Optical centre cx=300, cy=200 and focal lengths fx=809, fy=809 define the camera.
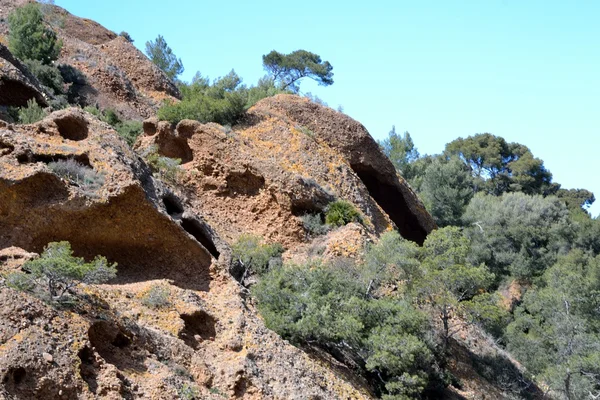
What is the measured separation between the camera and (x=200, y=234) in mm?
16438

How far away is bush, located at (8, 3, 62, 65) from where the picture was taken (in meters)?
27.2

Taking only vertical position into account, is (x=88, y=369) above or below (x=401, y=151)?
below

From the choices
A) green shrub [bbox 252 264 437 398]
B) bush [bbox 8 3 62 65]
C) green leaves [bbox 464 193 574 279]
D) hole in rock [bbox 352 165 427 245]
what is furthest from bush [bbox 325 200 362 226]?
green leaves [bbox 464 193 574 279]

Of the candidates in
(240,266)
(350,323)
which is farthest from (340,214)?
(350,323)

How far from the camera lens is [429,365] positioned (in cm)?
1661

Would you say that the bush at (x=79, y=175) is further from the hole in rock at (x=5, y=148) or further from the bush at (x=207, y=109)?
the bush at (x=207, y=109)

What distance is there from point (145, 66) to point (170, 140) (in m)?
11.4

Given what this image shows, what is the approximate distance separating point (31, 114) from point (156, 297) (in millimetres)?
6225

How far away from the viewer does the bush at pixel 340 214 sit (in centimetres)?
2072

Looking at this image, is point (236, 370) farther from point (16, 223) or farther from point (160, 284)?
point (16, 223)

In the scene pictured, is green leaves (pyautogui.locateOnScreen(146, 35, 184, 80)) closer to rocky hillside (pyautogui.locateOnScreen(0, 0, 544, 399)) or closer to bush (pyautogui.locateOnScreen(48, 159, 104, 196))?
rocky hillside (pyautogui.locateOnScreen(0, 0, 544, 399))

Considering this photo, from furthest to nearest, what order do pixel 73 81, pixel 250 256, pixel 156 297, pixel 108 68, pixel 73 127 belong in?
pixel 108 68 → pixel 73 81 → pixel 250 256 → pixel 73 127 → pixel 156 297

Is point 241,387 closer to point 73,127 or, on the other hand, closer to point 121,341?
point 121,341

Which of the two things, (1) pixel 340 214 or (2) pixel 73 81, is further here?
(2) pixel 73 81
